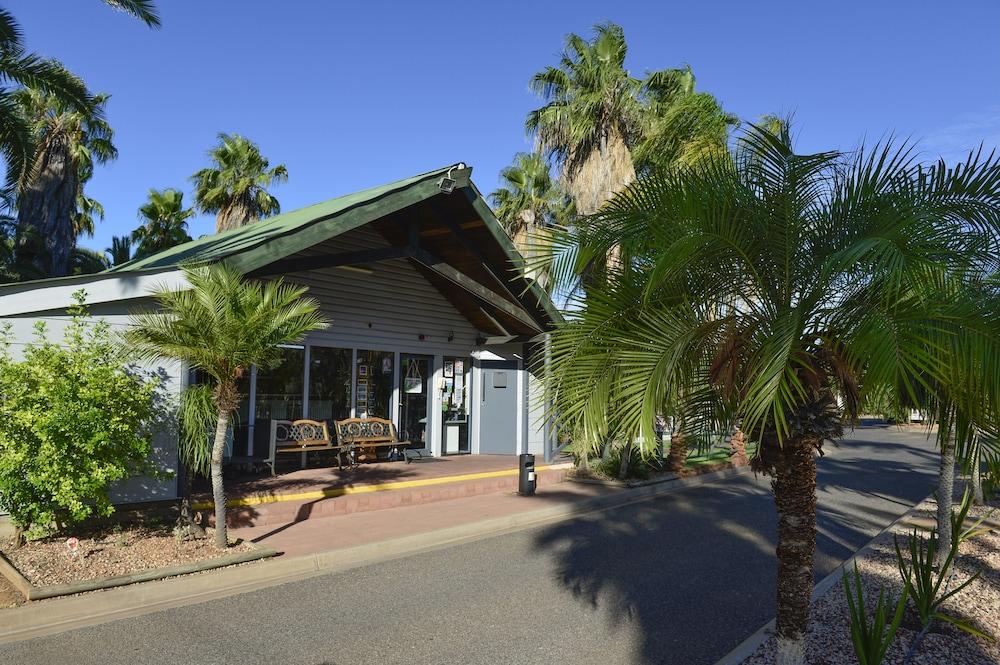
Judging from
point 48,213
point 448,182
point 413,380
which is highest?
point 48,213

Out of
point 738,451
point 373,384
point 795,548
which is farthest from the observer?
point 738,451

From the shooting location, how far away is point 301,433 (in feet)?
39.4

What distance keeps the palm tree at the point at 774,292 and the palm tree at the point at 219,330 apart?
4.04 metres

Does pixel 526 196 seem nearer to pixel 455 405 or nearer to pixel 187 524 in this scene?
pixel 455 405

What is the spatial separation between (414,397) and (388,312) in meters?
2.14

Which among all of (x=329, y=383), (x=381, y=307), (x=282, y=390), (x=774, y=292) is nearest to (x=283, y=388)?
(x=282, y=390)

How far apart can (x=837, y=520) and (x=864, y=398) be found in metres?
7.53

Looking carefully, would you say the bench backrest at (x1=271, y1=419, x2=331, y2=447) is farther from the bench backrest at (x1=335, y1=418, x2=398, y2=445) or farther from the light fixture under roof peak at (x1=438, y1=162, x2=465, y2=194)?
the light fixture under roof peak at (x1=438, y1=162, x2=465, y2=194)

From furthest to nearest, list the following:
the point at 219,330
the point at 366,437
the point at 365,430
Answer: the point at 365,430 < the point at 366,437 < the point at 219,330

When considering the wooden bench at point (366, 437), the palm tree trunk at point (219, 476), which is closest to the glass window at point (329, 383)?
the wooden bench at point (366, 437)

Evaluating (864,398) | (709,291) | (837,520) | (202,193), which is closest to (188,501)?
(709,291)

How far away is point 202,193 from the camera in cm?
2827

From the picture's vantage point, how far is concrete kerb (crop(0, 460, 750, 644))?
5.48 m

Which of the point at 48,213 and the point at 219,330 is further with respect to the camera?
the point at 48,213
